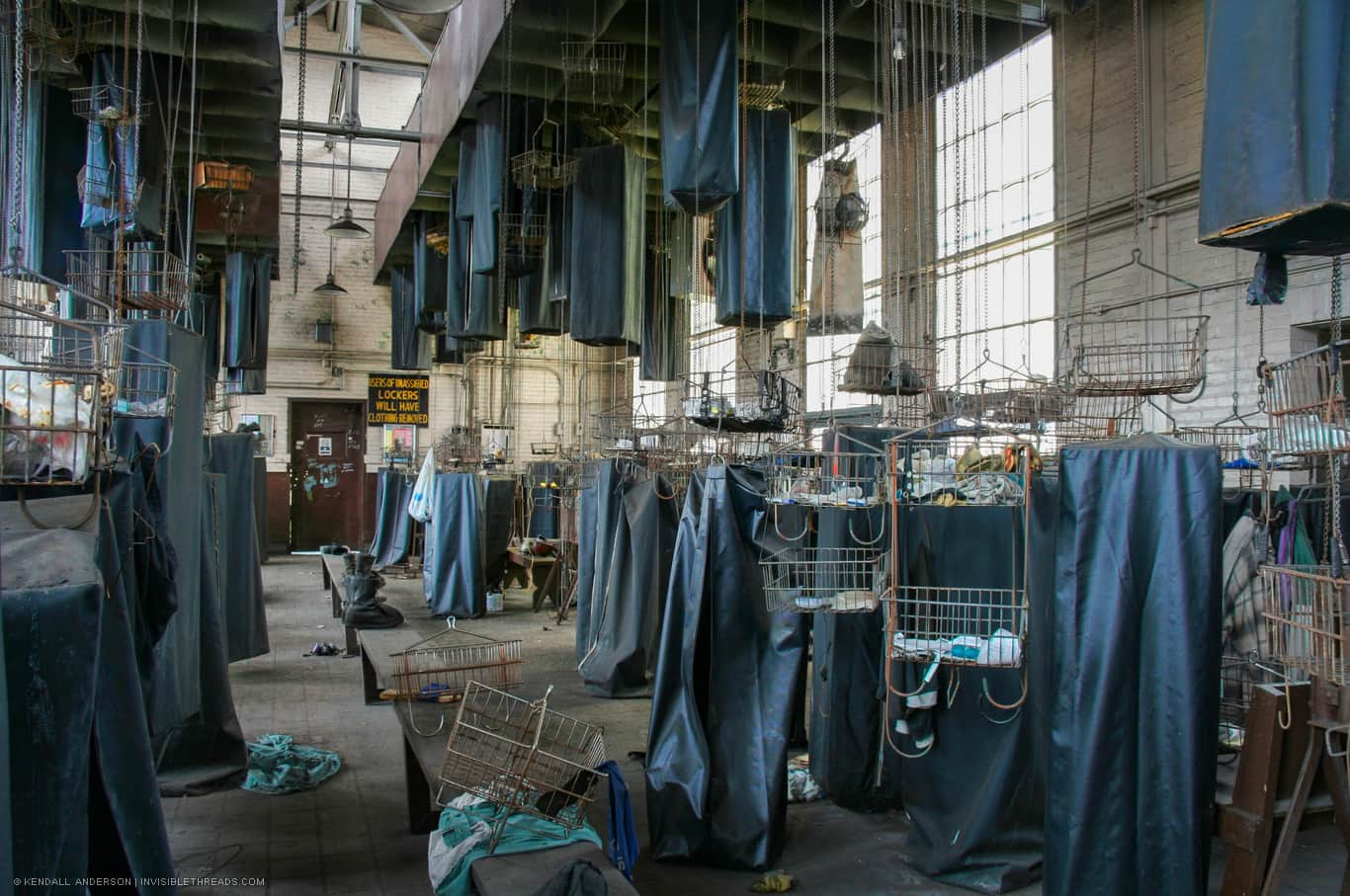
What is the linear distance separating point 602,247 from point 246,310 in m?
5.98

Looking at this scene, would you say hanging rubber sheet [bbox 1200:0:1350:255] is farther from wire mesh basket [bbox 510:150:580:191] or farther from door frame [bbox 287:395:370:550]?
door frame [bbox 287:395:370:550]

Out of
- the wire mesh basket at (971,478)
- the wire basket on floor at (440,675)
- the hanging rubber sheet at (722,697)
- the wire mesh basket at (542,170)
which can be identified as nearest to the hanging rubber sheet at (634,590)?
the wire basket on floor at (440,675)

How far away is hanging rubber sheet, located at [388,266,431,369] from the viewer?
47.3 ft

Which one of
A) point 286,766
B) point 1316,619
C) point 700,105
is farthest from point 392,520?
point 1316,619

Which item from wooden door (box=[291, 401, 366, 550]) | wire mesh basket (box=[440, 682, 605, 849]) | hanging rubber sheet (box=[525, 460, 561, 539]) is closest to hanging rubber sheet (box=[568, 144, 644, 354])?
wire mesh basket (box=[440, 682, 605, 849])

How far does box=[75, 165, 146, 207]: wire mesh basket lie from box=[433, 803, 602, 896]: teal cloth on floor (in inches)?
173

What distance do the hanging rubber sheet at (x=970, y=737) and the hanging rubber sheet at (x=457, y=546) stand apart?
6.56m

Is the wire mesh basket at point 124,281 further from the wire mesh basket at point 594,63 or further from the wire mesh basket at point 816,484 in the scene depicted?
the wire mesh basket at point 594,63

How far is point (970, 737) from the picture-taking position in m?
4.16

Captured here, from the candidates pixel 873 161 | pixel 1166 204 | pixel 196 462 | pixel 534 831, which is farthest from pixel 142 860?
pixel 873 161

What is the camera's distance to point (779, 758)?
13.7 feet

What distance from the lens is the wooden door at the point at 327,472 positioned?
57.1 feet

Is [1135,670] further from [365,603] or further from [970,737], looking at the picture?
[365,603]

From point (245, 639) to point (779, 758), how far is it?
13.1 feet
